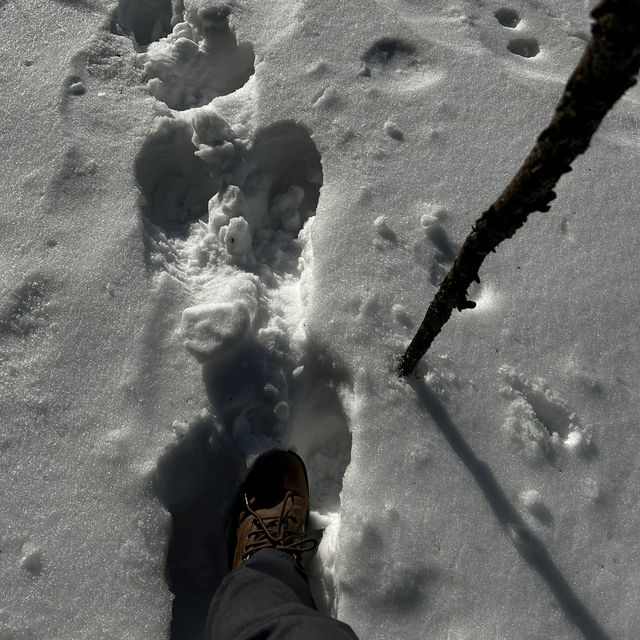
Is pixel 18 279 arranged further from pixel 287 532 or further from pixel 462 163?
pixel 462 163

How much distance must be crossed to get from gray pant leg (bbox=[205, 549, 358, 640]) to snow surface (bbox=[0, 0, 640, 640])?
0.13 m

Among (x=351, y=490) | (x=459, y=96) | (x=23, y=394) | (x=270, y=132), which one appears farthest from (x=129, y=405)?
(x=459, y=96)

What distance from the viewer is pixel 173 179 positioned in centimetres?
216

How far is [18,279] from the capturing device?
72.3 inches

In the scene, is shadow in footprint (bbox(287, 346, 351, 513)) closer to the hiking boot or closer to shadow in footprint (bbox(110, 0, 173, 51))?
the hiking boot

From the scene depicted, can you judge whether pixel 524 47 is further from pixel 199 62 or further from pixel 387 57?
pixel 199 62

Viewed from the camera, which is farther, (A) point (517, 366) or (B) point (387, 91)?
(B) point (387, 91)

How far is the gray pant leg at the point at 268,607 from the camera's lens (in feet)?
4.23

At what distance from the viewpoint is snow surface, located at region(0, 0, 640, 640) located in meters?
1.55

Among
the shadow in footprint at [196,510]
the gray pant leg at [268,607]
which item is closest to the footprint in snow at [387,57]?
the shadow in footprint at [196,510]

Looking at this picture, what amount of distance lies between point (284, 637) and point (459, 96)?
80.0 inches

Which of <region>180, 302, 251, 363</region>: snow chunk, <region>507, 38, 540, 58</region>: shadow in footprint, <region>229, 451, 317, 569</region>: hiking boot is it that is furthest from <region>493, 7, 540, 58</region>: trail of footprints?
<region>229, 451, 317, 569</region>: hiking boot

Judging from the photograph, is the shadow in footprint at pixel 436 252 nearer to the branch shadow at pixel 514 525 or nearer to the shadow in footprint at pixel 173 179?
the branch shadow at pixel 514 525

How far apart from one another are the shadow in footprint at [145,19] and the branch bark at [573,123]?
1944 mm
